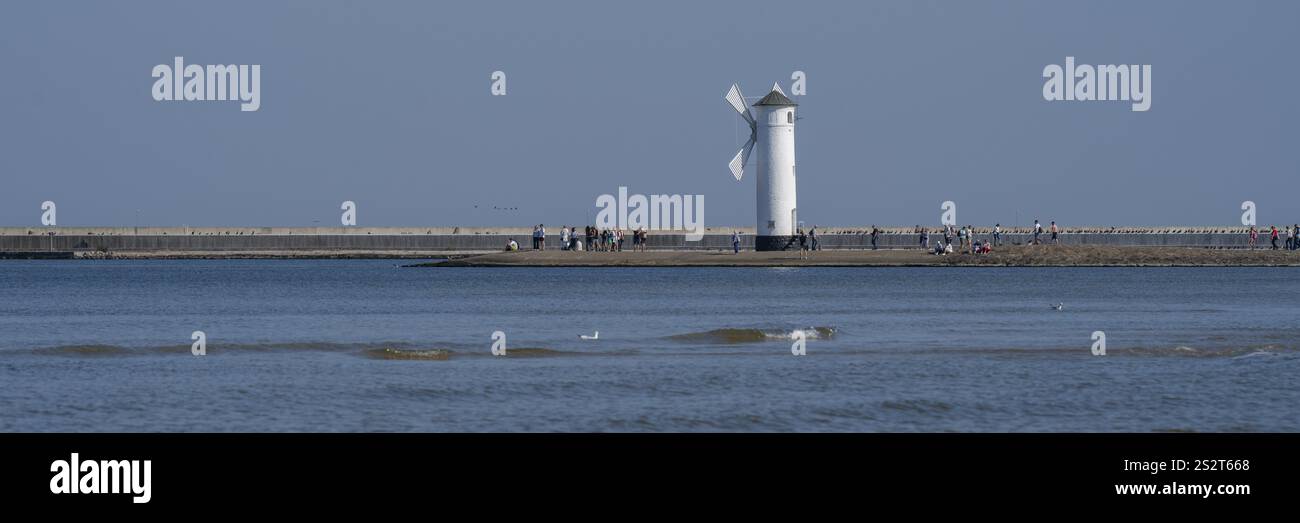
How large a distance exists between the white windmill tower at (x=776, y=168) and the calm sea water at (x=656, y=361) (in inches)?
888

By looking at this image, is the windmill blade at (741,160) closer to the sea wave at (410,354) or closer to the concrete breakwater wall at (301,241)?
the concrete breakwater wall at (301,241)

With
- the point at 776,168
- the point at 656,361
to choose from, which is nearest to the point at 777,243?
the point at 776,168

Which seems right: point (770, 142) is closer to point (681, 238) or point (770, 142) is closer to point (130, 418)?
point (681, 238)

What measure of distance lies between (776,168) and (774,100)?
11.6 ft

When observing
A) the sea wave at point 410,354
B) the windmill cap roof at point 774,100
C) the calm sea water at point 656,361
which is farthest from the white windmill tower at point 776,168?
the sea wave at point 410,354

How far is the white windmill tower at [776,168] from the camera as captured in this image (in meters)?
83.9

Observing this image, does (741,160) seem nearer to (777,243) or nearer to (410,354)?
(777,243)

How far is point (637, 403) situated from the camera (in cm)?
2297

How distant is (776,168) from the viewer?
84062mm

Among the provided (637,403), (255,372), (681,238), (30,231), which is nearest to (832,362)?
(637,403)

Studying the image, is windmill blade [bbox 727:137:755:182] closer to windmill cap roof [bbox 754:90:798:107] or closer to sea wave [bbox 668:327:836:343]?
windmill cap roof [bbox 754:90:798:107]

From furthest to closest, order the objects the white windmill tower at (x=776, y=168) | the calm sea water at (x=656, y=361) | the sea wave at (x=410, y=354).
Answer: the white windmill tower at (x=776, y=168) < the sea wave at (x=410, y=354) < the calm sea water at (x=656, y=361)

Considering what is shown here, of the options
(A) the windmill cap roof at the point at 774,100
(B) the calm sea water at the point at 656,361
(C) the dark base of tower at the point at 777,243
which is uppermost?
(A) the windmill cap roof at the point at 774,100
